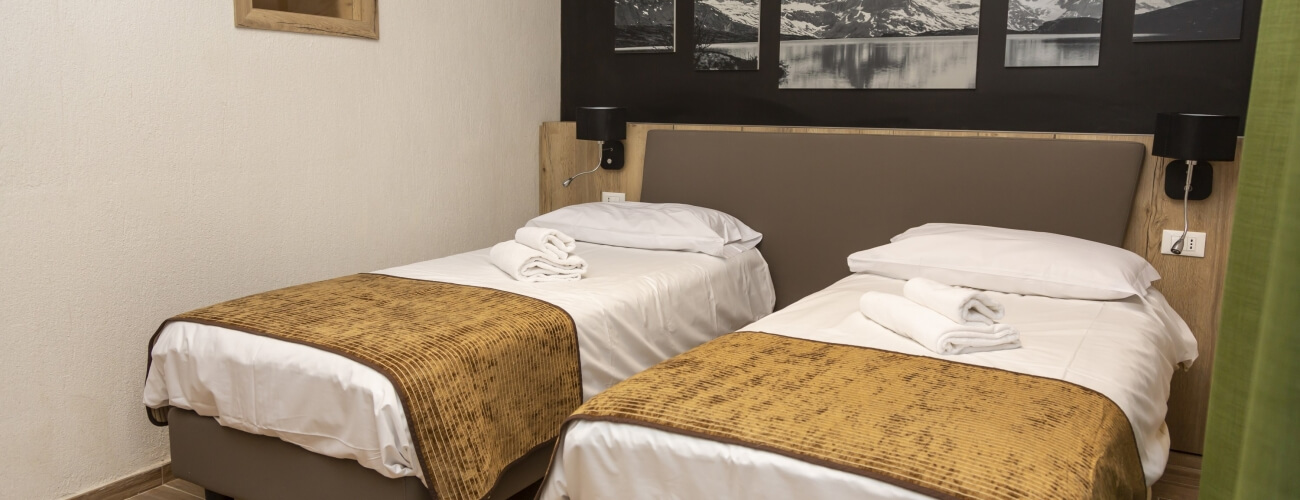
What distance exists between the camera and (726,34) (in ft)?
13.3

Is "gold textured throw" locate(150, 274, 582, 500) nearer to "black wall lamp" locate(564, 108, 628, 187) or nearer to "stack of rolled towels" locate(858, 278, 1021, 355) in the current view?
"stack of rolled towels" locate(858, 278, 1021, 355)

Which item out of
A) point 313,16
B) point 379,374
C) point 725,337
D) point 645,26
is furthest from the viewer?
point 645,26

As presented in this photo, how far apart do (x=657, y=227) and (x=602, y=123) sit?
2.34 ft

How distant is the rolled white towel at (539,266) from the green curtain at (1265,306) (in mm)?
2505

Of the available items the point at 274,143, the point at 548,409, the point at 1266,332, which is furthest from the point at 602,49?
the point at 1266,332

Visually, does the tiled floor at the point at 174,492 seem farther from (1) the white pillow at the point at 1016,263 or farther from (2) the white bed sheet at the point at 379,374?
(1) the white pillow at the point at 1016,263

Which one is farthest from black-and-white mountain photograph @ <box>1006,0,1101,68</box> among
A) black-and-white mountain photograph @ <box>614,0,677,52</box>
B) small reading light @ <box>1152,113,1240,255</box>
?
black-and-white mountain photograph @ <box>614,0,677,52</box>

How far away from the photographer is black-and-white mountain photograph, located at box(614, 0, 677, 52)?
420 centimetres

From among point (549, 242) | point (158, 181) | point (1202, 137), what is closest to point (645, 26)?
point (549, 242)

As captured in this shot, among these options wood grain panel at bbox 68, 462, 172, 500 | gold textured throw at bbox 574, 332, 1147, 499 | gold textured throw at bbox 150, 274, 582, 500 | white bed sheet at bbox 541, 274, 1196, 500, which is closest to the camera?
gold textured throw at bbox 574, 332, 1147, 499

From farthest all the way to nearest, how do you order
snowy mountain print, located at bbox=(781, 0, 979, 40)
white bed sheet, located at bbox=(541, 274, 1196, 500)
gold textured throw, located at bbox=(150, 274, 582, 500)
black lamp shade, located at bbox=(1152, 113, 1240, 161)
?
snowy mountain print, located at bbox=(781, 0, 979, 40) < black lamp shade, located at bbox=(1152, 113, 1240, 161) < gold textured throw, located at bbox=(150, 274, 582, 500) < white bed sheet, located at bbox=(541, 274, 1196, 500)

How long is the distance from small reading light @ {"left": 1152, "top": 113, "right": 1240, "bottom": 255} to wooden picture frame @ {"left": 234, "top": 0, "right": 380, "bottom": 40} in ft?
9.54

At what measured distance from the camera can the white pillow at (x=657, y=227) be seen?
139 inches

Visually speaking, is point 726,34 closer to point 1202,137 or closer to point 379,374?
point 1202,137
